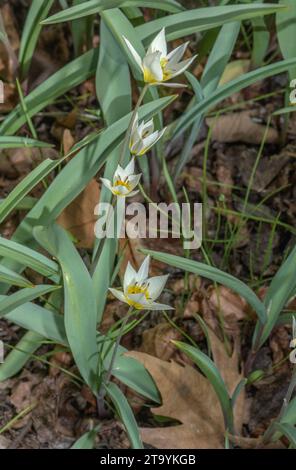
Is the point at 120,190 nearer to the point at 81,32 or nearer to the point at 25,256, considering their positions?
the point at 25,256

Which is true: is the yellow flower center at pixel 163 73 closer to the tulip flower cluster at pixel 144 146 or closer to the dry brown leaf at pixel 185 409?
the tulip flower cluster at pixel 144 146

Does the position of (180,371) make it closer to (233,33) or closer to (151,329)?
(151,329)

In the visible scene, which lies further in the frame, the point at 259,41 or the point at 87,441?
the point at 259,41

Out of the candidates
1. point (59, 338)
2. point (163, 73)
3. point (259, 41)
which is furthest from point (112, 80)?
point (59, 338)

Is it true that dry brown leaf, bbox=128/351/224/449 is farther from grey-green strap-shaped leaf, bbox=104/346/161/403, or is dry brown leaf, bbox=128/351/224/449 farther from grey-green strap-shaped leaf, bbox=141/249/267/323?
grey-green strap-shaped leaf, bbox=141/249/267/323

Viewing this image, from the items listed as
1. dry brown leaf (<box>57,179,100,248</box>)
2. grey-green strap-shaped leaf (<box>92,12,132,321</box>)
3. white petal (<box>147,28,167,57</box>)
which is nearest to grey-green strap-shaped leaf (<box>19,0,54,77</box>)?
grey-green strap-shaped leaf (<box>92,12,132,321</box>)

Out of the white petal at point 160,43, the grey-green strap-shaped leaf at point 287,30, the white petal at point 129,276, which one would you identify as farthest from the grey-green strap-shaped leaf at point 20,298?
the grey-green strap-shaped leaf at point 287,30
